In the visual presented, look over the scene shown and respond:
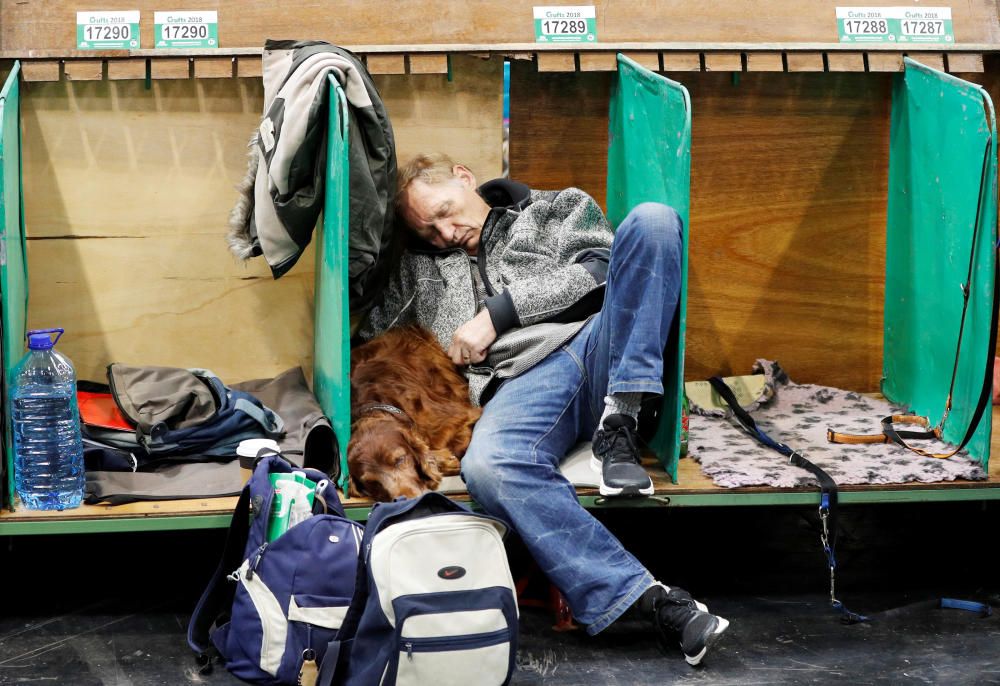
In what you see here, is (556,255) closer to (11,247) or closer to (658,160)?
(658,160)

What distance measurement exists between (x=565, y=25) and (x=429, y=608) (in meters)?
1.63

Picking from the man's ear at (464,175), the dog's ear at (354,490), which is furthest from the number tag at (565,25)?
the dog's ear at (354,490)

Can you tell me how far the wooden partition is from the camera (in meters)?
3.25

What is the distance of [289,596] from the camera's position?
2.37 meters

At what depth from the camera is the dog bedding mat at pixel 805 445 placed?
9.00 feet

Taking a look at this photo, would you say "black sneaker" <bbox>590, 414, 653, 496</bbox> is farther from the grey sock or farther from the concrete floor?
the concrete floor

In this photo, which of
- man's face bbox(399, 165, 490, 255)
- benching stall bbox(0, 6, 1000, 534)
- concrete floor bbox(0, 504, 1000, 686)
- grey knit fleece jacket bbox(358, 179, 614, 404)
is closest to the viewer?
concrete floor bbox(0, 504, 1000, 686)

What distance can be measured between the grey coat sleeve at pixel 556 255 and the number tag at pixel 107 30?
1.08m

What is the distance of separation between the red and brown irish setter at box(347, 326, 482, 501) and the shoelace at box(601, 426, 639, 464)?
34cm

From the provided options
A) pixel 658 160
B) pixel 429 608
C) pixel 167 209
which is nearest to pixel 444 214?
pixel 658 160

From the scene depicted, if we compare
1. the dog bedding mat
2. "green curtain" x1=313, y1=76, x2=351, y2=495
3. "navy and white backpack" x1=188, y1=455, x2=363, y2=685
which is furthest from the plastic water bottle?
the dog bedding mat

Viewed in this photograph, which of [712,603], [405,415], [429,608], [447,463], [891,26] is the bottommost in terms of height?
[712,603]

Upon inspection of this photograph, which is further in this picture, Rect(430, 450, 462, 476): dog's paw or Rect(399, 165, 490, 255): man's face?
Rect(399, 165, 490, 255): man's face

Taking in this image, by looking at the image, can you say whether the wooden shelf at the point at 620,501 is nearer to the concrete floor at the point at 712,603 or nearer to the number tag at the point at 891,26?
the concrete floor at the point at 712,603
